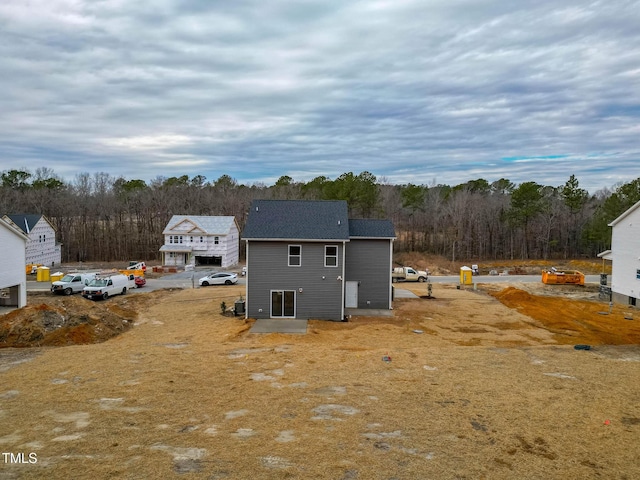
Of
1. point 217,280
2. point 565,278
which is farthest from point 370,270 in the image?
point 565,278

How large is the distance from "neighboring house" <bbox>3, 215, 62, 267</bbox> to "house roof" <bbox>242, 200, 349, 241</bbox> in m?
37.3

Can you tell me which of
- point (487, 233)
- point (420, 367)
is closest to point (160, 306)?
point (420, 367)

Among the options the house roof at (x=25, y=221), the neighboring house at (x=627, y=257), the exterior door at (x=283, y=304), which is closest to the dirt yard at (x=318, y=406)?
the exterior door at (x=283, y=304)

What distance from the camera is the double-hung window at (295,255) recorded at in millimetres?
23625

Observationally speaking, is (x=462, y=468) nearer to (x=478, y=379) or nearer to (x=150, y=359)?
(x=478, y=379)

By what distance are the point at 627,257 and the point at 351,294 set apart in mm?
20311

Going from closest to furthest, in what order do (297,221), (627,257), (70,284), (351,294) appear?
(297,221) → (351,294) → (627,257) → (70,284)

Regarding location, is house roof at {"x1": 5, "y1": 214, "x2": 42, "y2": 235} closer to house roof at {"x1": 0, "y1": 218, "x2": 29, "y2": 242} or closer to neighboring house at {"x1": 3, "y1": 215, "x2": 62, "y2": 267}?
neighboring house at {"x1": 3, "y1": 215, "x2": 62, "y2": 267}

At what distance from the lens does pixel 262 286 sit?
23641 mm

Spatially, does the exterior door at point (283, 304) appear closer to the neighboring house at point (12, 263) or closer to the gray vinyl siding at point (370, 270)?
the gray vinyl siding at point (370, 270)

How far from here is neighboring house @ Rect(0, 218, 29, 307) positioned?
2502cm

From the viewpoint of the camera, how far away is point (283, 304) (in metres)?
23.7

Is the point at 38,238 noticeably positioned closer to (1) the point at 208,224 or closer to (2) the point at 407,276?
(1) the point at 208,224

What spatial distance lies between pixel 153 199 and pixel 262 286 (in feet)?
191
